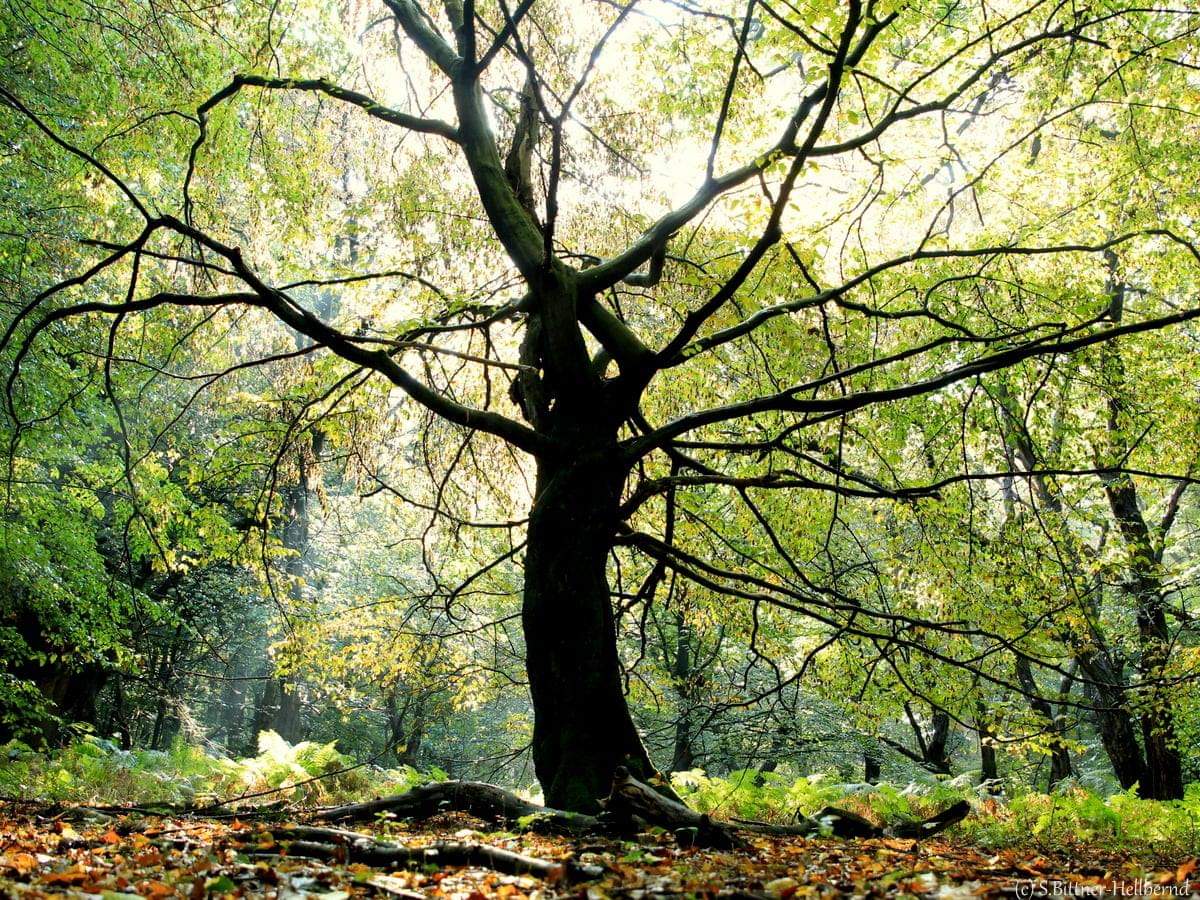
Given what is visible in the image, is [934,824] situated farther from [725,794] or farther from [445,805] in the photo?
[725,794]

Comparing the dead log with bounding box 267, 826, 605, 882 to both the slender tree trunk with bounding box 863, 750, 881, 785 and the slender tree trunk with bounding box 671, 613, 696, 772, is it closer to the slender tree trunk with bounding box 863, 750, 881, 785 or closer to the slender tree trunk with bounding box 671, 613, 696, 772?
the slender tree trunk with bounding box 671, 613, 696, 772

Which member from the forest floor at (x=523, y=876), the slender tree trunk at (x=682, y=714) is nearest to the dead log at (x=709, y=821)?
the forest floor at (x=523, y=876)

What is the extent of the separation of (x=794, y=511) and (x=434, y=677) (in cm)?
357

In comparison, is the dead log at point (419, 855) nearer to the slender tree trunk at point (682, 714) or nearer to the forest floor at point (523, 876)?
the forest floor at point (523, 876)

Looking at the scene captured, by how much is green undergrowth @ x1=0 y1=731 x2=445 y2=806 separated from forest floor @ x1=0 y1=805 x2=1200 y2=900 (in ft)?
14.3

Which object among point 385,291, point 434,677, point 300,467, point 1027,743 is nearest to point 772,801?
point 1027,743

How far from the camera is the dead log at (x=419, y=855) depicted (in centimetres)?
270

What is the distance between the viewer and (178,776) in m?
9.45

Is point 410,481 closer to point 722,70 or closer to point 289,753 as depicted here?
point 289,753

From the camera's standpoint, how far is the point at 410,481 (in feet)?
29.7

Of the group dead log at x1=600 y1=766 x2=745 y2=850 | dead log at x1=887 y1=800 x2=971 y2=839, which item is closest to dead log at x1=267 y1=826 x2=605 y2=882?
dead log at x1=600 y1=766 x2=745 y2=850

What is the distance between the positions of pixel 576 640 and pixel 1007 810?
5996mm

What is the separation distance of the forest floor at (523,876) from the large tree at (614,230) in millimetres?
1269

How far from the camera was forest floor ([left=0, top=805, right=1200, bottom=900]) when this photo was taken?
7.50 feet
